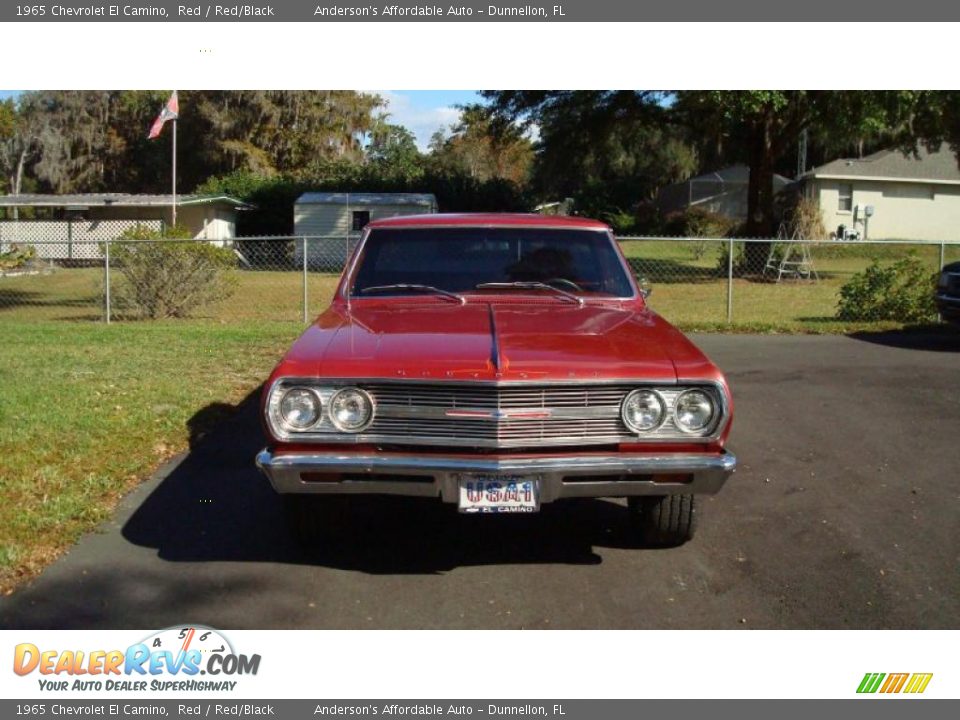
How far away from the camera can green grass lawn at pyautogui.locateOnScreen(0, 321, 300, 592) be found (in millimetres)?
5348

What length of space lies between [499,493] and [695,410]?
3.18 feet

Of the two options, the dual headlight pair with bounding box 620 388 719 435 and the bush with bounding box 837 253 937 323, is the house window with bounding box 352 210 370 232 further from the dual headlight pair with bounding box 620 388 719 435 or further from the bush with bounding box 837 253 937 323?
the dual headlight pair with bounding box 620 388 719 435

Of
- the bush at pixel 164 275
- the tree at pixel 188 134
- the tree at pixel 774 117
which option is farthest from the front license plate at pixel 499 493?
the tree at pixel 188 134

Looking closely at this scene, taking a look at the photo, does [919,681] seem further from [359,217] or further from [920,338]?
[359,217]

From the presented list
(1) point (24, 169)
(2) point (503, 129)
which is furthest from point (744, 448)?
(1) point (24, 169)

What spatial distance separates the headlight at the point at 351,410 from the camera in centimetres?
446

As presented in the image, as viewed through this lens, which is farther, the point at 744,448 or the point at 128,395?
the point at 128,395

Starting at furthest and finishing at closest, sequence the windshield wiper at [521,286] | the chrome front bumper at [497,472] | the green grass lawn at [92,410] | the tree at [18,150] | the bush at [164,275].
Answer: the tree at [18,150] < the bush at [164,275] < the windshield wiper at [521,286] < the green grass lawn at [92,410] < the chrome front bumper at [497,472]

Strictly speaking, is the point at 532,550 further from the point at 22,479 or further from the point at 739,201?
the point at 739,201

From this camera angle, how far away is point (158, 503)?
5852mm

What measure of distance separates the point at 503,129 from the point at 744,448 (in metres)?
23.5

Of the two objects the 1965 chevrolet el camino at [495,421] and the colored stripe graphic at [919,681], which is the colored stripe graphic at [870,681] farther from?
the 1965 chevrolet el camino at [495,421]

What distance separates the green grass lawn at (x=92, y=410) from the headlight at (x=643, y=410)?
9.34ft

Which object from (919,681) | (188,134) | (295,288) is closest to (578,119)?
(295,288)
